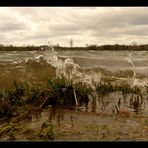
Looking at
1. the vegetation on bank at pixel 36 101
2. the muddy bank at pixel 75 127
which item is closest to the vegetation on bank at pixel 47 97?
the vegetation on bank at pixel 36 101

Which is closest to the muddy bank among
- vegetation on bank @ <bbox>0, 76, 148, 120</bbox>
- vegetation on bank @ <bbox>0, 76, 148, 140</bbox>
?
vegetation on bank @ <bbox>0, 76, 148, 140</bbox>

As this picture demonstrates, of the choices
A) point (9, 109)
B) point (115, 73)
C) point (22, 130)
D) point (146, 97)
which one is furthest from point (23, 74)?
point (22, 130)

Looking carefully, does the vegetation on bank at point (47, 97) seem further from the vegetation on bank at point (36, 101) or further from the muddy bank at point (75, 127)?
the muddy bank at point (75, 127)

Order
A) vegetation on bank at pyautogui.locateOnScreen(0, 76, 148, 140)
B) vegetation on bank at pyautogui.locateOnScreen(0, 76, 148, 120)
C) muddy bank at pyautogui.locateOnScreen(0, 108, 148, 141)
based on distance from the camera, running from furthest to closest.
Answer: vegetation on bank at pyautogui.locateOnScreen(0, 76, 148, 120), vegetation on bank at pyautogui.locateOnScreen(0, 76, 148, 140), muddy bank at pyautogui.locateOnScreen(0, 108, 148, 141)

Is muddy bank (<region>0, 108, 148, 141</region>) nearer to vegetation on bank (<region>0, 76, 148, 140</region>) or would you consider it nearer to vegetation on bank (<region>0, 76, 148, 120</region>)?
vegetation on bank (<region>0, 76, 148, 140</region>)

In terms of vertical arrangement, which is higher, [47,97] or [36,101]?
[47,97]

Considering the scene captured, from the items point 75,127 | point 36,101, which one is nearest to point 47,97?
point 36,101

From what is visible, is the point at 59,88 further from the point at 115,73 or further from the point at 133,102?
the point at 115,73

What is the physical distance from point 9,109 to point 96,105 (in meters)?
1.94

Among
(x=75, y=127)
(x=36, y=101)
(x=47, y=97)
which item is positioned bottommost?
(x=75, y=127)

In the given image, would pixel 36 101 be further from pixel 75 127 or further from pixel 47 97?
pixel 75 127

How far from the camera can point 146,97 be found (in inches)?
295
